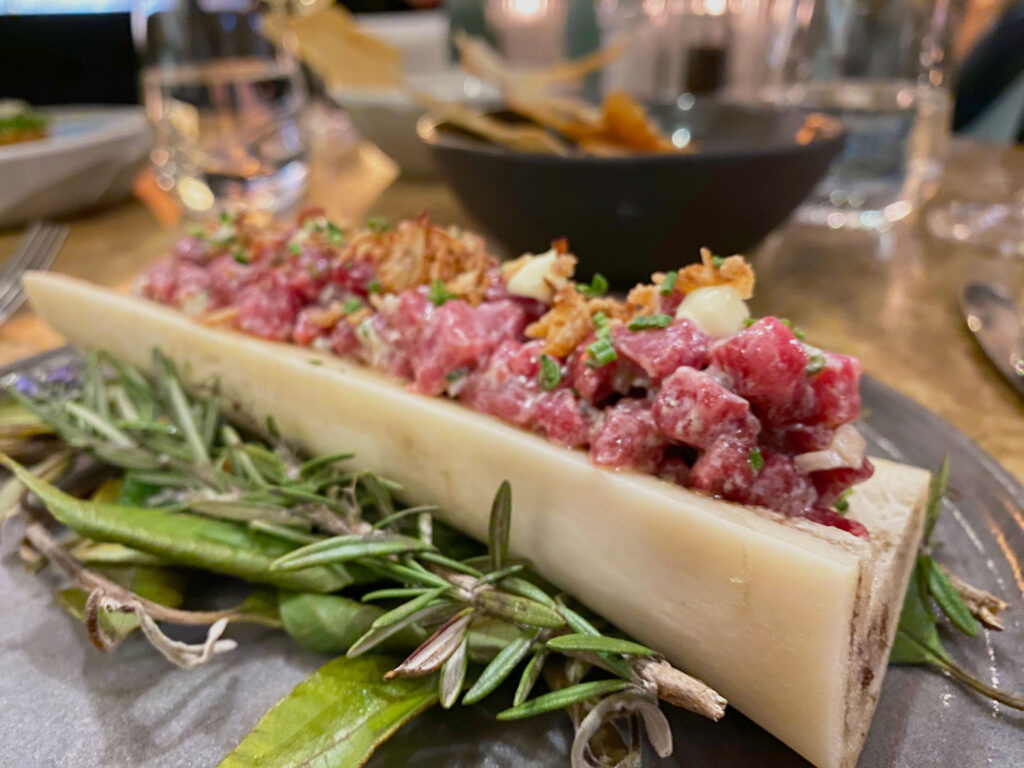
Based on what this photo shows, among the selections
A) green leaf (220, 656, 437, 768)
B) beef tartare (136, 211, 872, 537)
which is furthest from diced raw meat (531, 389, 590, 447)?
green leaf (220, 656, 437, 768)

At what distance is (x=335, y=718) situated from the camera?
74 centimetres

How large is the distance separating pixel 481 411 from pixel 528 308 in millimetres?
173

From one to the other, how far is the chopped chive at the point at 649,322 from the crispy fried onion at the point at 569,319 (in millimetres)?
79

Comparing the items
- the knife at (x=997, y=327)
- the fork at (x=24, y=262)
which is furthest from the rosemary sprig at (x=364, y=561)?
the knife at (x=997, y=327)

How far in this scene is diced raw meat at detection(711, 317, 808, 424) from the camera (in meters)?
0.75

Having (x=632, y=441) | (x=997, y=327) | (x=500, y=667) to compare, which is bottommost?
(x=997, y=327)

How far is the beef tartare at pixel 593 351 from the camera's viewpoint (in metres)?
0.77

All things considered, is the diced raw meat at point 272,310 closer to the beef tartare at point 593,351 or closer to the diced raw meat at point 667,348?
the beef tartare at point 593,351

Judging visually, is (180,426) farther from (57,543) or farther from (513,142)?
(513,142)

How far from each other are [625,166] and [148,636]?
126cm

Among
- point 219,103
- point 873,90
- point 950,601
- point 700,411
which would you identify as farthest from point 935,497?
point 219,103

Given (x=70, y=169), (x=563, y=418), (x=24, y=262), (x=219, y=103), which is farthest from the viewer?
(x=70, y=169)

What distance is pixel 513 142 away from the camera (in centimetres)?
186

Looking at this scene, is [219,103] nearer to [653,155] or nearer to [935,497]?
[653,155]
